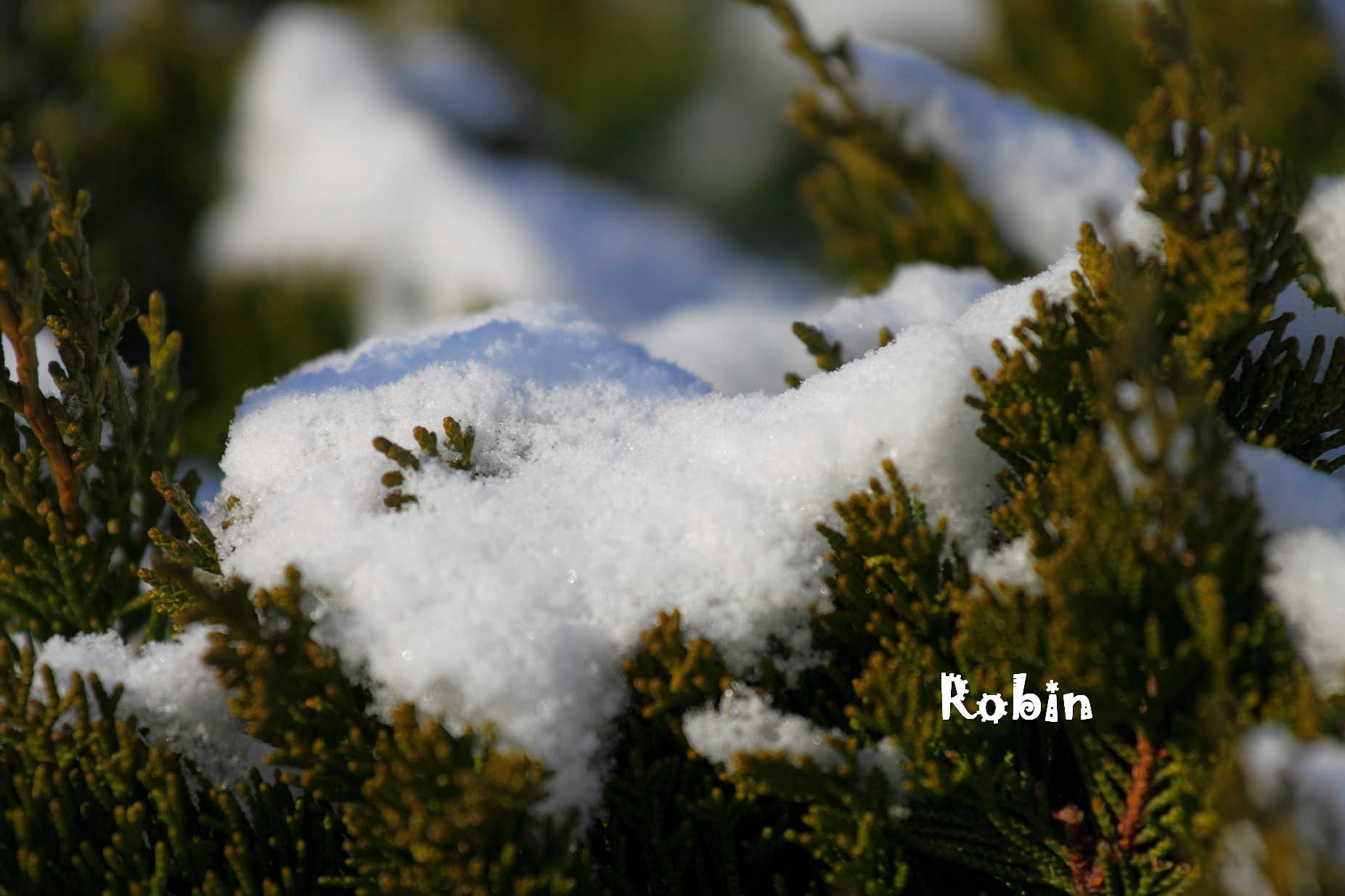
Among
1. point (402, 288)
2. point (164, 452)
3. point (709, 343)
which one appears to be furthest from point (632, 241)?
point (164, 452)

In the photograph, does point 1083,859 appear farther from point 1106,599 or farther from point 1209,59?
point 1209,59

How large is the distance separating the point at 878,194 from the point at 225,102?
3.27m

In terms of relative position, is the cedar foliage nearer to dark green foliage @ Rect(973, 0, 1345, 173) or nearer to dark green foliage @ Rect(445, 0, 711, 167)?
dark green foliage @ Rect(973, 0, 1345, 173)

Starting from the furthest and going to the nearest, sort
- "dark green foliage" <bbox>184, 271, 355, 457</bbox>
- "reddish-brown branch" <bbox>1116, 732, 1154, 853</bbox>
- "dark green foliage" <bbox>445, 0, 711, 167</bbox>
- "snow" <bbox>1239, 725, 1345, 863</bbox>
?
1. "dark green foliage" <bbox>445, 0, 711, 167</bbox>
2. "dark green foliage" <bbox>184, 271, 355, 457</bbox>
3. "reddish-brown branch" <bbox>1116, 732, 1154, 853</bbox>
4. "snow" <bbox>1239, 725, 1345, 863</bbox>

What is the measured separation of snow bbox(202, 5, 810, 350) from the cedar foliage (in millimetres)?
2313

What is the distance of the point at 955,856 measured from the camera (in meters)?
1.12

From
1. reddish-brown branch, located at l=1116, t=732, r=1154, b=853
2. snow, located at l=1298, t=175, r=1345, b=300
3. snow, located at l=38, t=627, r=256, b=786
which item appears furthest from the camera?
snow, located at l=1298, t=175, r=1345, b=300

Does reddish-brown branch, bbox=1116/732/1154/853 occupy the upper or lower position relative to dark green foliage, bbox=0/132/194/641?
lower

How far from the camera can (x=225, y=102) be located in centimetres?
418

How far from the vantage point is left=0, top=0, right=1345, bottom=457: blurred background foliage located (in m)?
3.01

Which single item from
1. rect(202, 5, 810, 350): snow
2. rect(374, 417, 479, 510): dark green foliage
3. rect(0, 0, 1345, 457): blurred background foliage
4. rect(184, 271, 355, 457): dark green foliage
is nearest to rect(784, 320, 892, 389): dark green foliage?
rect(374, 417, 479, 510): dark green foliage

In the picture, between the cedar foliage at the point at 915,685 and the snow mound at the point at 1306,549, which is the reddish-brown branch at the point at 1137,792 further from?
the snow mound at the point at 1306,549

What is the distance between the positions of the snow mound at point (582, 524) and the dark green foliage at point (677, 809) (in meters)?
0.05

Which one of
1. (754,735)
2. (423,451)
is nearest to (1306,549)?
(754,735)
